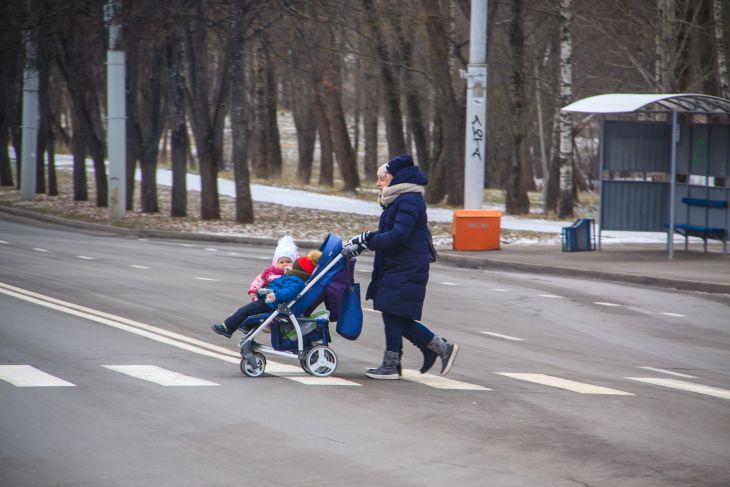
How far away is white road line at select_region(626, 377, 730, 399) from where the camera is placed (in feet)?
→ 30.5

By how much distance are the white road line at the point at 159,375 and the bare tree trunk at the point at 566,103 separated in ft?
81.0

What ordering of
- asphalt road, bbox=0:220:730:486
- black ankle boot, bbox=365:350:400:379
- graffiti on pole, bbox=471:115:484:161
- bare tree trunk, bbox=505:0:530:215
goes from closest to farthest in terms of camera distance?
asphalt road, bbox=0:220:730:486 → black ankle boot, bbox=365:350:400:379 → graffiti on pole, bbox=471:115:484:161 → bare tree trunk, bbox=505:0:530:215

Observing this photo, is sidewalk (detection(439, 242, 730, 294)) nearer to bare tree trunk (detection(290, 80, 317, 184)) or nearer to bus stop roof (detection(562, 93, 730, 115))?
bus stop roof (detection(562, 93, 730, 115))

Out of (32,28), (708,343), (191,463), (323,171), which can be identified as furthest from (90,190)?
(191,463)

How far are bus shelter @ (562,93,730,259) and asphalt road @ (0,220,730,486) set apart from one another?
6702 mm

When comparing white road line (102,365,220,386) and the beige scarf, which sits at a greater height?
the beige scarf

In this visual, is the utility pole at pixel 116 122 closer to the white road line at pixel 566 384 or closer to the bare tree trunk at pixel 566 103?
the bare tree trunk at pixel 566 103

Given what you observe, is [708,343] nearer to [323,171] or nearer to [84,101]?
[84,101]

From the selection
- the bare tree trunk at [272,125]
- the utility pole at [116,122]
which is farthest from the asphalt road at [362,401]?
the bare tree trunk at [272,125]

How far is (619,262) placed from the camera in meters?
20.7

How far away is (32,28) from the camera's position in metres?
28.9

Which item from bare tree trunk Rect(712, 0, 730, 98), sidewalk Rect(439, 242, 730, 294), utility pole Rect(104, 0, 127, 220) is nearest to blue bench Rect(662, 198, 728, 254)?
sidewalk Rect(439, 242, 730, 294)

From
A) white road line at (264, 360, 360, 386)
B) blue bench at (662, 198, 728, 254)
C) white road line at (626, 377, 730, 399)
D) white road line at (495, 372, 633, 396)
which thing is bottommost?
white road line at (626, 377, 730, 399)

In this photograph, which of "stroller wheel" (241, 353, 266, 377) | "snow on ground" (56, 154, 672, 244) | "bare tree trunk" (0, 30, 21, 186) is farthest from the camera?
"bare tree trunk" (0, 30, 21, 186)
